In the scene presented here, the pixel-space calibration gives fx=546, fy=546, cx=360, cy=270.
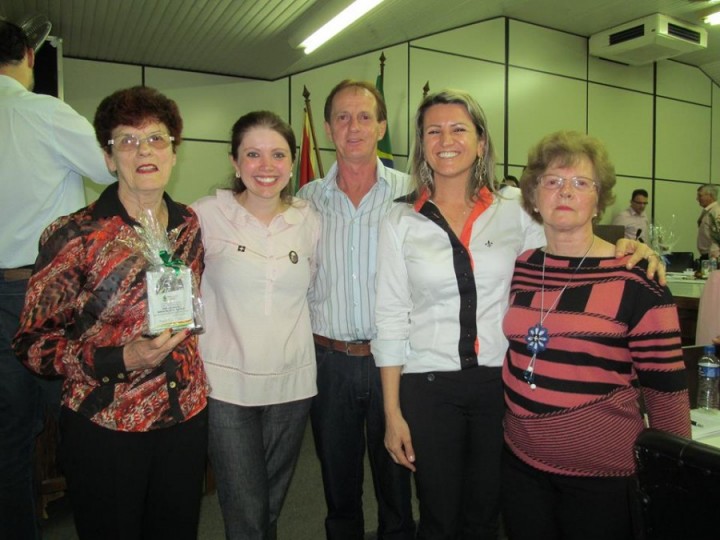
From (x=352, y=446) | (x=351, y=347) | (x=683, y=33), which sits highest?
(x=683, y=33)

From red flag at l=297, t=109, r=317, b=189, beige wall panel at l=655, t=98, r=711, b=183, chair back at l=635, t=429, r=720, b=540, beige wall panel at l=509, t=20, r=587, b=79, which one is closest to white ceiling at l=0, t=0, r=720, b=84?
beige wall panel at l=509, t=20, r=587, b=79

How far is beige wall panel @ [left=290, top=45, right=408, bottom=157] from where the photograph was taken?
278 inches

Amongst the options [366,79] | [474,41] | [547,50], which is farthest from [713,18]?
[366,79]

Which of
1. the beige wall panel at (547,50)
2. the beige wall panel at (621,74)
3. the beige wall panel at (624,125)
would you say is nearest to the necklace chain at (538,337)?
the beige wall panel at (547,50)

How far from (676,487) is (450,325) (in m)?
0.96

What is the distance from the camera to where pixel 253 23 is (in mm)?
4922

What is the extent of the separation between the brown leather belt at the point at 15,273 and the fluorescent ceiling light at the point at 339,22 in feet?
13.1

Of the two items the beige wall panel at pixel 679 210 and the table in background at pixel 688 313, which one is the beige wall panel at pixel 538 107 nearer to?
the beige wall panel at pixel 679 210

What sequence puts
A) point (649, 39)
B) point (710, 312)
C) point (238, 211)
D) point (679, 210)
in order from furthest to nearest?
point (679, 210) < point (649, 39) < point (710, 312) < point (238, 211)

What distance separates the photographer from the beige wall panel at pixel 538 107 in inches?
346

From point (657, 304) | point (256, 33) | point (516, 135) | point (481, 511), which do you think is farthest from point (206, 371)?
point (516, 135)

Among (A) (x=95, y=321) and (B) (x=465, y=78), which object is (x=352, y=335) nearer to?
(A) (x=95, y=321)

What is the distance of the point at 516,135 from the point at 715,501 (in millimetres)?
8563

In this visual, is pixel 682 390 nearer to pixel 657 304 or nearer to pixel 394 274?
pixel 657 304
